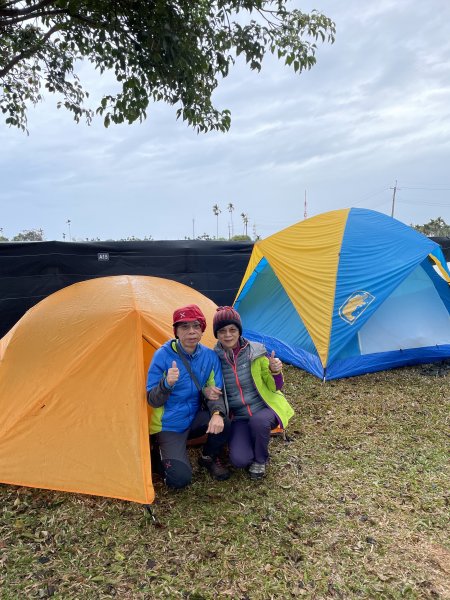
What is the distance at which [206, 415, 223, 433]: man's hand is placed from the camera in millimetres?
2822

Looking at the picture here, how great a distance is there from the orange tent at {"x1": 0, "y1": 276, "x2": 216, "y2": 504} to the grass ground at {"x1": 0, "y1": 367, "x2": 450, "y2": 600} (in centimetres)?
20

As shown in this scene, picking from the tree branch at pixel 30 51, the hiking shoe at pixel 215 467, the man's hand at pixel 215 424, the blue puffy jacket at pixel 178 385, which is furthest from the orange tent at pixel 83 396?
Result: the tree branch at pixel 30 51

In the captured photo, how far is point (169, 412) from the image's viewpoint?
2896mm

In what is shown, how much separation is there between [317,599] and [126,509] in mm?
1271

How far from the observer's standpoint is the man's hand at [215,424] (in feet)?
9.26

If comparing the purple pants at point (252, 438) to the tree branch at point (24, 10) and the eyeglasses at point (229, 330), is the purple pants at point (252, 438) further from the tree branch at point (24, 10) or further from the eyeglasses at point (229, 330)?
the tree branch at point (24, 10)

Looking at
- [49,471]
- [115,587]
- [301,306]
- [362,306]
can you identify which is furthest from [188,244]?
[115,587]

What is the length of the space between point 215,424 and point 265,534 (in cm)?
73

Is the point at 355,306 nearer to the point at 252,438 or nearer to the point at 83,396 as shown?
the point at 252,438

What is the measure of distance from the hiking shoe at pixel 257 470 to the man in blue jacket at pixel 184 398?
0.18 metres

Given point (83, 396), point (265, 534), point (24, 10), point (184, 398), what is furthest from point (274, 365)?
point (24, 10)

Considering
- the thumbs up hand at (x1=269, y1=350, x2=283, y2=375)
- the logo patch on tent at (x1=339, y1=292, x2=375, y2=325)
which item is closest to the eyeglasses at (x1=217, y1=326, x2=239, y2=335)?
the thumbs up hand at (x1=269, y1=350, x2=283, y2=375)

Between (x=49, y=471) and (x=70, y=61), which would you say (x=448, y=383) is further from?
(x=70, y=61)

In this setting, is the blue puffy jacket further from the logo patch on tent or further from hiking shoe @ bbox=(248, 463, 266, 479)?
the logo patch on tent
